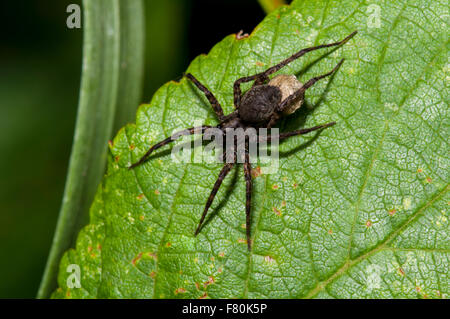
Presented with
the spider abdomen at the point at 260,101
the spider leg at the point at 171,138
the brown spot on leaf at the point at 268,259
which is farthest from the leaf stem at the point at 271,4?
the brown spot on leaf at the point at 268,259

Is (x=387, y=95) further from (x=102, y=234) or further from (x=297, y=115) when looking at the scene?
(x=102, y=234)

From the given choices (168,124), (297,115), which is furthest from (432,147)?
(168,124)

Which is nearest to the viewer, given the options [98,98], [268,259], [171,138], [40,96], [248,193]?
[268,259]

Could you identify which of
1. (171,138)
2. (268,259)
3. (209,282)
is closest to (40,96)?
(171,138)

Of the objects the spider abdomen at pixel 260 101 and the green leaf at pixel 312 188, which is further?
the spider abdomen at pixel 260 101

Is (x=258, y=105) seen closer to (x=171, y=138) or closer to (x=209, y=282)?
(x=171, y=138)

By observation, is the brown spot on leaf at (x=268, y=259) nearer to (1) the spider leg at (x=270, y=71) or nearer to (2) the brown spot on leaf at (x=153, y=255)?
(2) the brown spot on leaf at (x=153, y=255)
